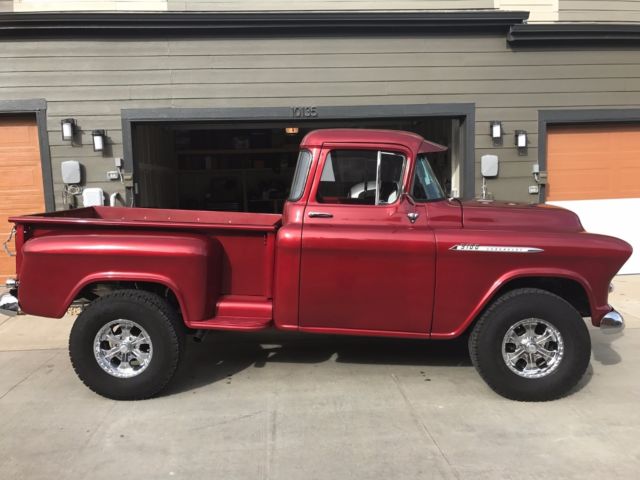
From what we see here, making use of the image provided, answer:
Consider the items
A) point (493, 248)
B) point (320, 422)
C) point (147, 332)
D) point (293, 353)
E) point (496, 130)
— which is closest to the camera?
point (320, 422)

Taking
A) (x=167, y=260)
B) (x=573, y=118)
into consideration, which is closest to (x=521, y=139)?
(x=573, y=118)

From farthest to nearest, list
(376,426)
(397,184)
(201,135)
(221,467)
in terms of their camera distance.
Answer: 1. (201,135)
2. (397,184)
3. (376,426)
4. (221,467)

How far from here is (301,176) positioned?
14.8 ft

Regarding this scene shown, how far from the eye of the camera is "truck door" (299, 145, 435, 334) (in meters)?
4.20

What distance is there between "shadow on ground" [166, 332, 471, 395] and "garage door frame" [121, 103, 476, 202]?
149 inches

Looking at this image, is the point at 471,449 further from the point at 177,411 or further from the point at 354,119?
the point at 354,119

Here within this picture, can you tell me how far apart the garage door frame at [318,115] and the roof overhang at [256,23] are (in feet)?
3.77

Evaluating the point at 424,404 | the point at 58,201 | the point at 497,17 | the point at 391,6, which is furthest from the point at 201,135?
the point at 424,404

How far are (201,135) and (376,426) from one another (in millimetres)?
9337

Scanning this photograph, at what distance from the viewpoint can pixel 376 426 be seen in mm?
3834

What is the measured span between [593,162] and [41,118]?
8951 mm

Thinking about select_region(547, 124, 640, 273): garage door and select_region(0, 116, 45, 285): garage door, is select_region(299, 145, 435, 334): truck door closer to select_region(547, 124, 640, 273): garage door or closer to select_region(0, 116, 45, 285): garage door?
select_region(547, 124, 640, 273): garage door

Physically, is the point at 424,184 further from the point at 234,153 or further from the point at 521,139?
the point at 234,153

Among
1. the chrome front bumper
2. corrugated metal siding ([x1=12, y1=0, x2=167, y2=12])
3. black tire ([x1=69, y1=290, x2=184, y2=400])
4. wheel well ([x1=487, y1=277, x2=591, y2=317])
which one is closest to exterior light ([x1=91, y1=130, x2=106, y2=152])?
corrugated metal siding ([x1=12, y1=0, x2=167, y2=12])
